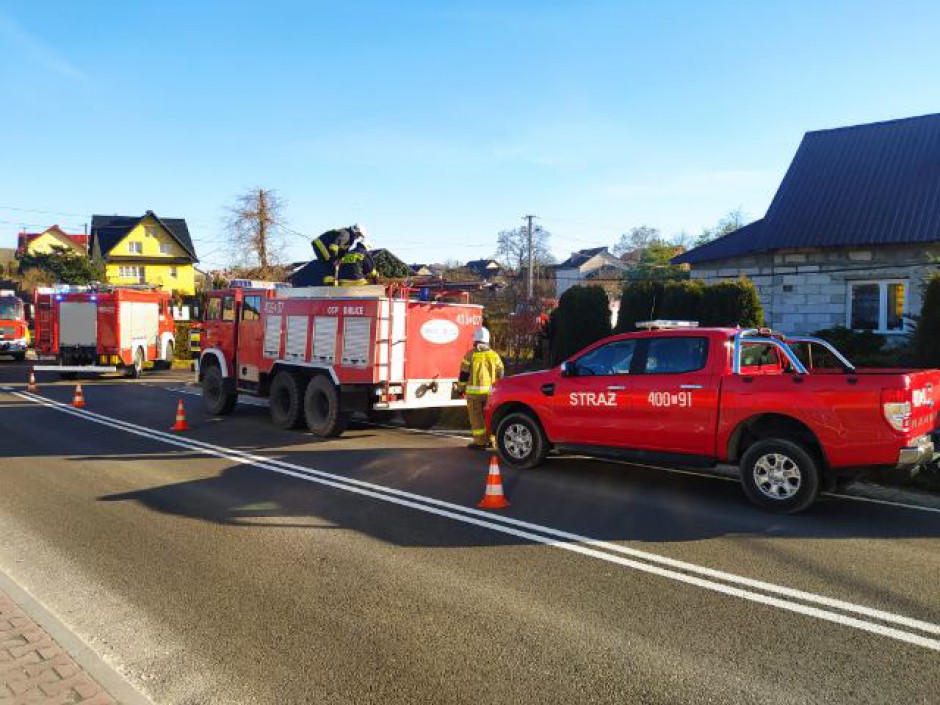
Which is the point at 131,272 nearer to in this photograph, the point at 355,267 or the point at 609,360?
the point at 355,267

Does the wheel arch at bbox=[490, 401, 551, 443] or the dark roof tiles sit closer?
the wheel arch at bbox=[490, 401, 551, 443]

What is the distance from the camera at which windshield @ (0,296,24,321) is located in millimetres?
28078

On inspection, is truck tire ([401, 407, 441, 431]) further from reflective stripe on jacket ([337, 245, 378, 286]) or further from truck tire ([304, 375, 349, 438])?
reflective stripe on jacket ([337, 245, 378, 286])

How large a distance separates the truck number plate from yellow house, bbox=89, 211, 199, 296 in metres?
62.1

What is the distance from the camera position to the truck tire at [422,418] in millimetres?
12883

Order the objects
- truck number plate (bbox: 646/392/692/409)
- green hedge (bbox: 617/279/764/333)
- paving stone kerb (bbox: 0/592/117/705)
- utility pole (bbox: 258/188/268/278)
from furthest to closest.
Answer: utility pole (bbox: 258/188/268/278) < green hedge (bbox: 617/279/764/333) < truck number plate (bbox: 646/392/692/409) < paving stone kerb (bbox: 0/592/117/705)

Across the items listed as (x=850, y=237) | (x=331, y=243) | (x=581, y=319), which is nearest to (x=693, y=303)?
(x=581, y=319)

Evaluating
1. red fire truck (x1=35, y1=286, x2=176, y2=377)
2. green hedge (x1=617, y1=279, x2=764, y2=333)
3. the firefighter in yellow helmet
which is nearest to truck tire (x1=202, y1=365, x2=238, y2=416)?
the firefighter in yellow helmet

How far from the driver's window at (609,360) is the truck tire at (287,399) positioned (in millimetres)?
5510

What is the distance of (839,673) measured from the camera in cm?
379

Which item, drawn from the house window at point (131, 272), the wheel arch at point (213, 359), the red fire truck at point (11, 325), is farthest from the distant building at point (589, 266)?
the wheel arch at point (213, 359)

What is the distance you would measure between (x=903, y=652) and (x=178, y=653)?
4.04 m

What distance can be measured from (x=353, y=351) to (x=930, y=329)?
9.02 meters

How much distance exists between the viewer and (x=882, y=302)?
16.5 m
